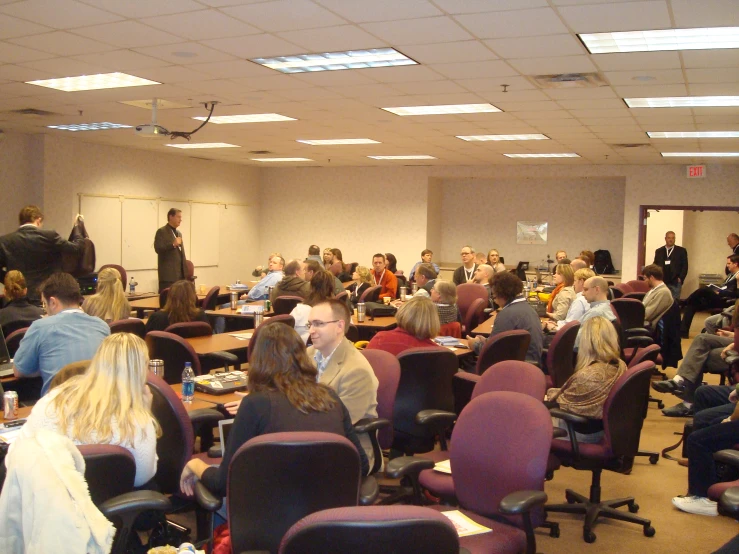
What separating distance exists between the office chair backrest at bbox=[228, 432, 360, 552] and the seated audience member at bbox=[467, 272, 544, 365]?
11.7 feet

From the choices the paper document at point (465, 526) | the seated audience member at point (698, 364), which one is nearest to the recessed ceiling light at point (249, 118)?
the seated audience member at point (698, 364)

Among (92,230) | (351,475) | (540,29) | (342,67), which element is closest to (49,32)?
(342,67)

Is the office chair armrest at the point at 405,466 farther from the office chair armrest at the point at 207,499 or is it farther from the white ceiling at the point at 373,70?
the white ceiling at the point at 373,70

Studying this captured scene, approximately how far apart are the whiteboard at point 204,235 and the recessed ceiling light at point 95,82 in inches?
277

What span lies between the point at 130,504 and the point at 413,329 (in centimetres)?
269

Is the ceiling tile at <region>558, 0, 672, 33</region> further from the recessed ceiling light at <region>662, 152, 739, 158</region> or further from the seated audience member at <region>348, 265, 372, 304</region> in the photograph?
the recessed ceiling light at <region>662, 152, 739, 158</region>

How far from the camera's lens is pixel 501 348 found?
5.25 m

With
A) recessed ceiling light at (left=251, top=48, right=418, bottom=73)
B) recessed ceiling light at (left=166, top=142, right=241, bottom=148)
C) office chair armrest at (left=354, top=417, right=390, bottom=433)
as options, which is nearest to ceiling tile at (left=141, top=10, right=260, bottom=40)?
recessed ceiling light at (left=251, top=48, right=418, bottom=73)

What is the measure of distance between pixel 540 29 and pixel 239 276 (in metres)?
12.2

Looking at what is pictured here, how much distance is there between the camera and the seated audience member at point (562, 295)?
790 centimetres

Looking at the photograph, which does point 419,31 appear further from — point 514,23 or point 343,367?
point 343,367

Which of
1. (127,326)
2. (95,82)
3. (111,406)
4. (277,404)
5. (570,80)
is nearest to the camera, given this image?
(277,404)

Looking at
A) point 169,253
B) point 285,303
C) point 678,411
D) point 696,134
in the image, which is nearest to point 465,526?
point 678,411

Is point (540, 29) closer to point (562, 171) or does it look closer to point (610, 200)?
point (562, 171)
